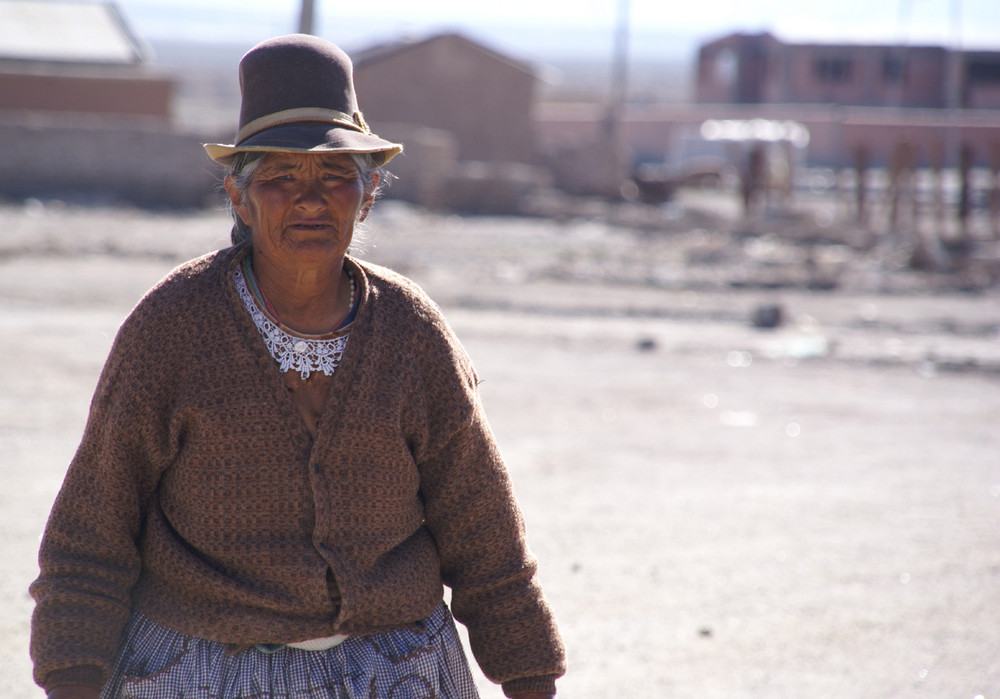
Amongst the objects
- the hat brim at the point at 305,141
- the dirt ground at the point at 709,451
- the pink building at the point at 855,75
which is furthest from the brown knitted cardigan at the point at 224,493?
the pink building at the point at 855,75

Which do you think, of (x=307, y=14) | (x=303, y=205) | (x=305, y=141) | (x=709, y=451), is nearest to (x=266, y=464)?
(x=303, y=205)

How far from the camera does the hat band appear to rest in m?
1.86

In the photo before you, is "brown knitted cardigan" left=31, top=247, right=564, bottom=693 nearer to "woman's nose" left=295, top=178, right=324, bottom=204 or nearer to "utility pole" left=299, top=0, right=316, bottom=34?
"woman's nose" left=295, top=178, right=324, bottom=204

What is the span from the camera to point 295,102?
1876 millimetres

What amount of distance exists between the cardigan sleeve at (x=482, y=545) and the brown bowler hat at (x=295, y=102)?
457mm

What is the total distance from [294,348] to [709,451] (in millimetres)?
4380

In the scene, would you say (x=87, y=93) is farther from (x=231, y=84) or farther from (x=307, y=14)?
(x=231, y=84)

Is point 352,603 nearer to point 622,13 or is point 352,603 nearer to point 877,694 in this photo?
point 877,694

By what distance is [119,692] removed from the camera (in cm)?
190

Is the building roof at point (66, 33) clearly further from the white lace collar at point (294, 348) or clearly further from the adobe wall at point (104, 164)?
the white lace collar at point (294, 348)

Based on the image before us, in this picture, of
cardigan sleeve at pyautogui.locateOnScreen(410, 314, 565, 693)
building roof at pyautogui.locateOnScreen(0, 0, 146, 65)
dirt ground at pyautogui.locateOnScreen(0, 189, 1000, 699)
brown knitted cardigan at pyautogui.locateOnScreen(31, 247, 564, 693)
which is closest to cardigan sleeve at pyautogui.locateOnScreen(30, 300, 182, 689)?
brown knitted cardigan at pyautogui.locateOnScreen(31, 247, 564, 693)

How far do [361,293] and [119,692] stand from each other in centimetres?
85

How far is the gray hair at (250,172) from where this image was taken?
194cm

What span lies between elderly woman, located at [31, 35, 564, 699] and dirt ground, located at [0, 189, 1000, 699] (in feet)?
4.64
